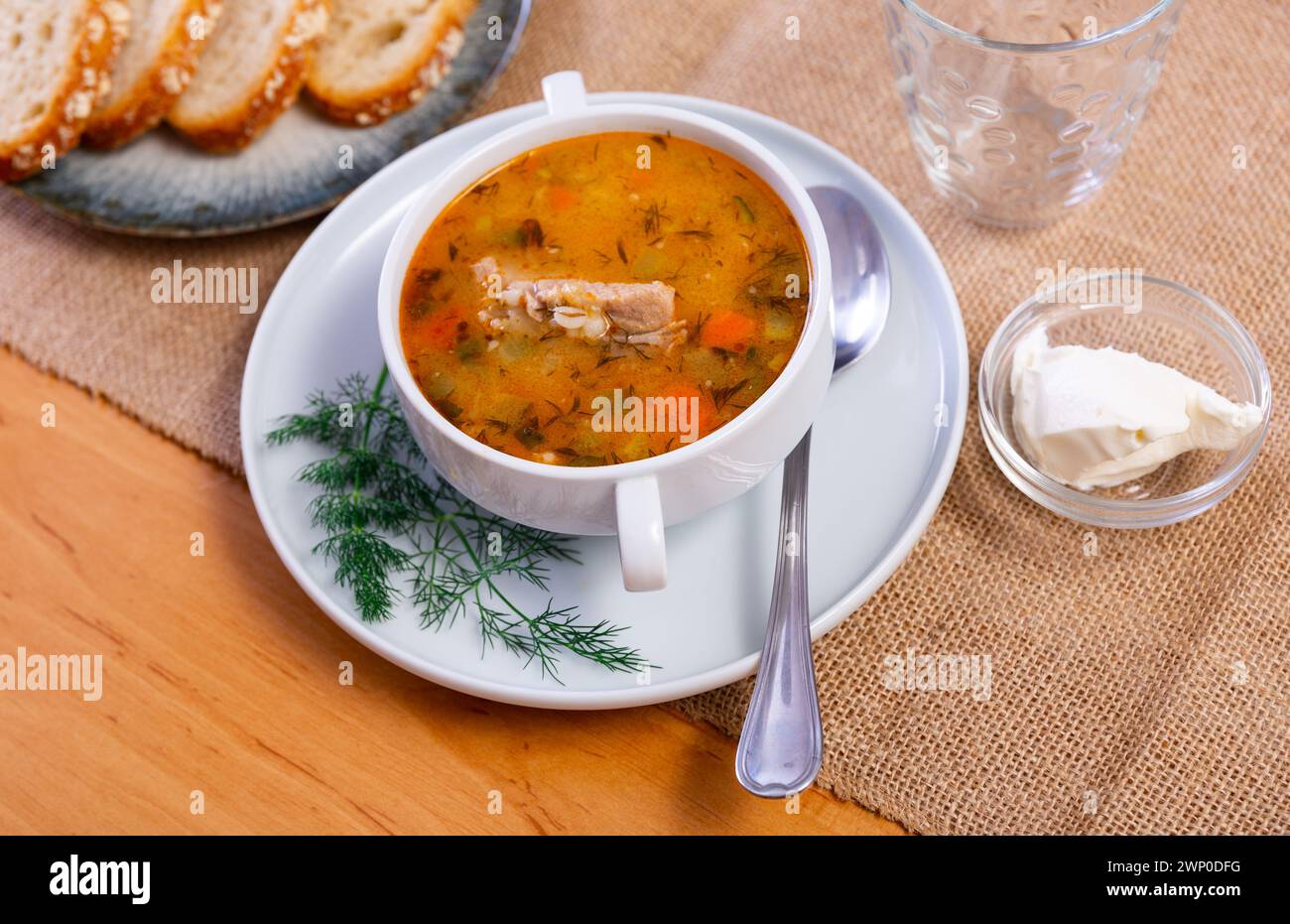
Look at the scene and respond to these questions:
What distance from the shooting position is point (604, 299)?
187cm

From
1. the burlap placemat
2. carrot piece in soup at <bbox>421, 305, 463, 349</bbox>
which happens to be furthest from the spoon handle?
carrot piece in soup at <bbox>421, 305, 463, 349</bbox>

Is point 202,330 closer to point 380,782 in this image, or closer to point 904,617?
point 380,782

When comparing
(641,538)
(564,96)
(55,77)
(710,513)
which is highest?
(564,96)

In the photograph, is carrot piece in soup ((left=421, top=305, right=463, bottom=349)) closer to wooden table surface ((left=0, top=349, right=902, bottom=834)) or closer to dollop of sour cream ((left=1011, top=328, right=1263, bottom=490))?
wooden table surface ((left=0, top=349, right=902, bottom=834))

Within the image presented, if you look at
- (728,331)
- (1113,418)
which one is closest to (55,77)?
(728,331)

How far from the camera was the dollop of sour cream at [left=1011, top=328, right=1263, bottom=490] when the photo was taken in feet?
6.59

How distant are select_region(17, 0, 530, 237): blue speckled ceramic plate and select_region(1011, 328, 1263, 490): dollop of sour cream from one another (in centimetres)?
141

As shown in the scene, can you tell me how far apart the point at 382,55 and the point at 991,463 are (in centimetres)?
160

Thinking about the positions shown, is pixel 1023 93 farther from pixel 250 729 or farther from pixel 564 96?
pixel 250 729

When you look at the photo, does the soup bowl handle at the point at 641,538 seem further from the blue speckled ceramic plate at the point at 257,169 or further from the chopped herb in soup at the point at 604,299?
the blue speckled ceramic plate at the point at 257,169

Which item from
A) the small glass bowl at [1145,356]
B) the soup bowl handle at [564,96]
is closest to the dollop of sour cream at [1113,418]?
the small glass bowl at [1145,356]

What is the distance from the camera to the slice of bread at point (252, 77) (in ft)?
8.42

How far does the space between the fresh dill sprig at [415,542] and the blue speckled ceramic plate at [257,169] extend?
0.57 m

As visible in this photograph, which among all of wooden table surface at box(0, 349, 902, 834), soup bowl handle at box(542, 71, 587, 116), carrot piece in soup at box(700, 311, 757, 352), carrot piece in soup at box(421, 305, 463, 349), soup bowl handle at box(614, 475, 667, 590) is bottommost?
wooden table surface at box(0, 349, 902, 834)
